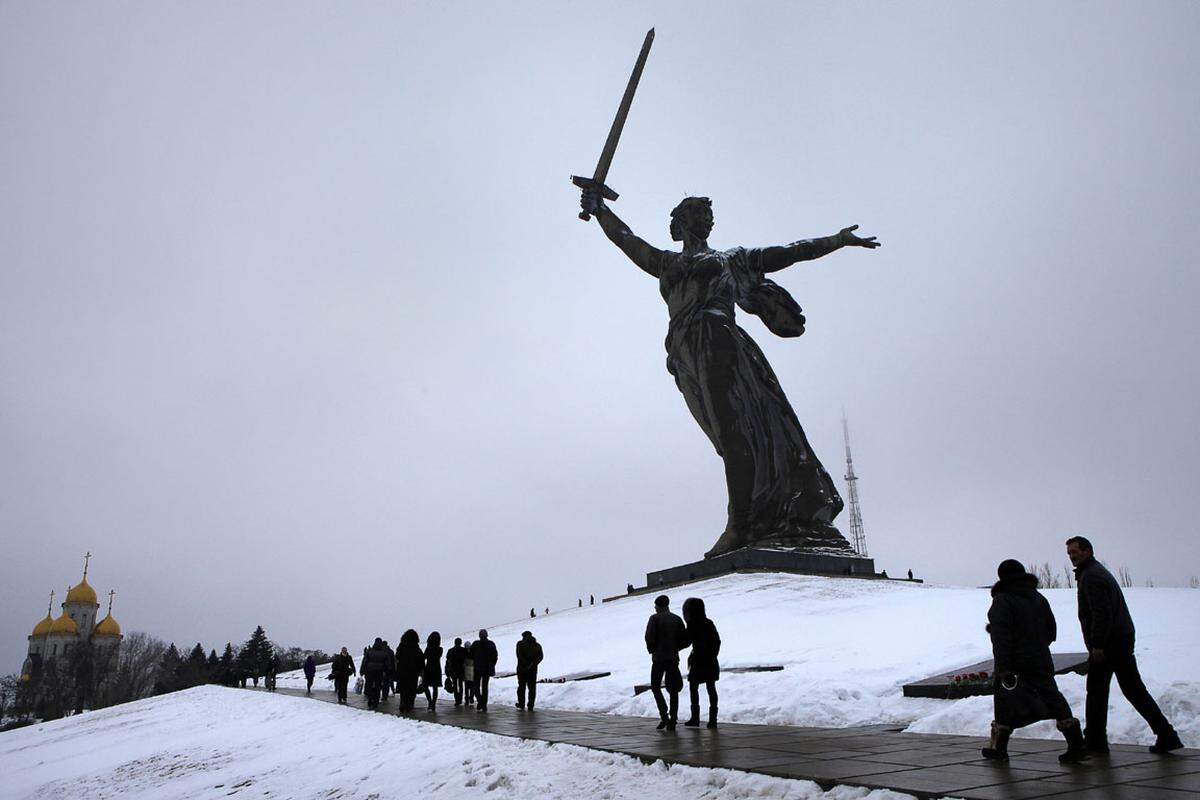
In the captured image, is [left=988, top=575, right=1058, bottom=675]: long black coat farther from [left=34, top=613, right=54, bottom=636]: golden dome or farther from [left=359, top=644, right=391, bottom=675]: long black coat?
[left=34, top=613, right=54, bottom=636]: golden dome

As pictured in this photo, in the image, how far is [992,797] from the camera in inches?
151

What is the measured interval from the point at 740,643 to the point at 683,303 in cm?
1636

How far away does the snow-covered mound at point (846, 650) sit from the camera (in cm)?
730

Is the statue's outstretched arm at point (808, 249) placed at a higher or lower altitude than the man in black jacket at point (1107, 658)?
higher

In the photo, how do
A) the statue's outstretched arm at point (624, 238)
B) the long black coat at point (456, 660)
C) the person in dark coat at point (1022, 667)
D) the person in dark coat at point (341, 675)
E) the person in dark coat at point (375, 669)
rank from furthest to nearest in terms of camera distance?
the statue's outstretched arm at point (624, 238)
the person in dark coat at point (341, 675)
the person in dark coat at point (375, 669)
the long black coat at point (456, 660)
the person in dark coat at point (1022, 667)

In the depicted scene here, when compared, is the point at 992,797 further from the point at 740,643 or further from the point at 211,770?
the point at 740,643

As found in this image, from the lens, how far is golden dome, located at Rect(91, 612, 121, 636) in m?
79.0

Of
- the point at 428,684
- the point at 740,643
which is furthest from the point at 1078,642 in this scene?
the point at 428,684

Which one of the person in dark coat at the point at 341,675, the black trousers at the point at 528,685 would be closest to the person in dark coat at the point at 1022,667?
the black trousers at the point at 528,685

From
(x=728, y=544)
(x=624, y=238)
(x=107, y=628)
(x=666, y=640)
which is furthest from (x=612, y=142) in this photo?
(x=107, y=628)

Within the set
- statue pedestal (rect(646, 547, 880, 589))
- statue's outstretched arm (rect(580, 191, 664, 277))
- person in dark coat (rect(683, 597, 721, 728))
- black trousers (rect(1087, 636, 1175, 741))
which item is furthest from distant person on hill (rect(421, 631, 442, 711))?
statue's outstretched arm (rect(580, 191, 664, 277))

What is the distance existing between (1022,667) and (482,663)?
312 inches

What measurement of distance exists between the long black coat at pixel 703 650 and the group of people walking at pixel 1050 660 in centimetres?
289

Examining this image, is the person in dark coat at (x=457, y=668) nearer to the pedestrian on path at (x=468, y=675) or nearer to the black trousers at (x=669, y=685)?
the pedestrian on path at (x=468, y=675)
